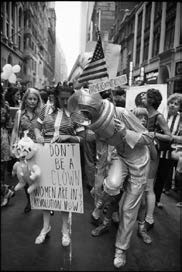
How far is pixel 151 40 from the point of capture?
402 centimetres

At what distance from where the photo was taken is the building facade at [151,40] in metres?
2.02

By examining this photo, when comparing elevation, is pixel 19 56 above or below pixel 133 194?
above

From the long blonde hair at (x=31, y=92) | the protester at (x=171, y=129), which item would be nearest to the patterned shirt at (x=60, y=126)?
the long blonde hair at (x=31, y=92)

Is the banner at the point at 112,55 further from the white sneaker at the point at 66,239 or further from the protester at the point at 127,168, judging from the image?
the white sneaker at the point at 66,239

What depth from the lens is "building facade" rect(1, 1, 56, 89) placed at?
1.33 m

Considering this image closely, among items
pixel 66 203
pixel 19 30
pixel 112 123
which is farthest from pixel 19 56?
pixel 66 203

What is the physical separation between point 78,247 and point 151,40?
Answer: 3.51 meters

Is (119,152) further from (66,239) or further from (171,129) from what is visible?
(171,129)

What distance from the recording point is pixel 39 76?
1892mm

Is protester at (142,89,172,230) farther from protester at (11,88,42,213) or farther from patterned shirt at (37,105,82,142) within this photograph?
protester at (11,88,42,213)

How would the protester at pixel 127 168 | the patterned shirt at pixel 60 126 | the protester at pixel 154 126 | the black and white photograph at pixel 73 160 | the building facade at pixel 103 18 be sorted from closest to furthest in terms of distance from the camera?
1. the black and white photograph at pixel 73 160
2. the building facade at pixel 103 18
3. the protester at pixel 127 168
4. the patterned shirt at pixel 60 126
5. the protester at pixel 154 126

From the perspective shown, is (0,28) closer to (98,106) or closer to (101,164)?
(98,106)

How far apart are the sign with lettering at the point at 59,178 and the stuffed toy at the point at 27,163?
47 mm

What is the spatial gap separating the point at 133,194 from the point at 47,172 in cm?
75
